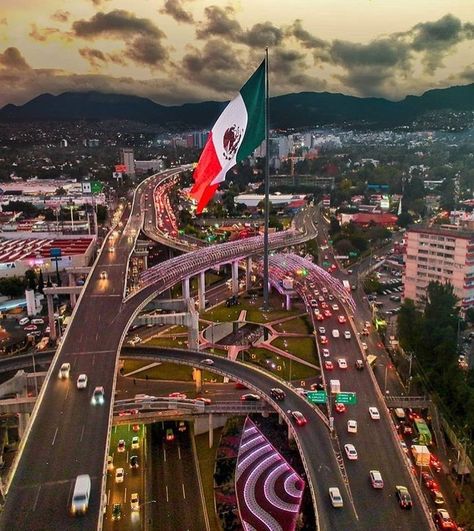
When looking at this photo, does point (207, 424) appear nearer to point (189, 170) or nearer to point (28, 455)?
point (28, 455)

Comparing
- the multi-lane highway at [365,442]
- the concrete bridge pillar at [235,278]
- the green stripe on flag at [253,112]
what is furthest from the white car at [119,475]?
the concrete bridge pillar at [235,278]

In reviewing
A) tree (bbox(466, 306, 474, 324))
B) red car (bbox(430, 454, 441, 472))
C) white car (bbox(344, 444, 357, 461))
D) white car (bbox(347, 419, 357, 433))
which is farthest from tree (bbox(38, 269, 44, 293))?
tree (bbox(466, 306, 474, 324))

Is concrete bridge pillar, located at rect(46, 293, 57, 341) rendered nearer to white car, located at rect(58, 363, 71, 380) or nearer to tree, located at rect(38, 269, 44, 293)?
tree, located at rect(38, 269, 44, 293)

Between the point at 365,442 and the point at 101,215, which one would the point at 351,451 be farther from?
the point at 101,215

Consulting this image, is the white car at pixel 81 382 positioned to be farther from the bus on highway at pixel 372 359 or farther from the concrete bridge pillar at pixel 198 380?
the bus on highway at pixel 372 359

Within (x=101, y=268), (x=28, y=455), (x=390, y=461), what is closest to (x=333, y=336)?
(x=390, y=461)

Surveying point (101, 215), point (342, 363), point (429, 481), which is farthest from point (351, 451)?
point (101, 215)
